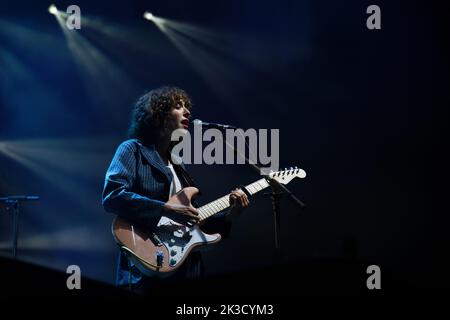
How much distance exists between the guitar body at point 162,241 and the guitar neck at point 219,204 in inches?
5.3

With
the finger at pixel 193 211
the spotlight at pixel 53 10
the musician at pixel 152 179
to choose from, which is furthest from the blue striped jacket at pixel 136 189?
the spotlight at pixel 53 10

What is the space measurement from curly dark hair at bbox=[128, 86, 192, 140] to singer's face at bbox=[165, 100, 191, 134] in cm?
3

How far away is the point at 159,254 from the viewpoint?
7.87 feet

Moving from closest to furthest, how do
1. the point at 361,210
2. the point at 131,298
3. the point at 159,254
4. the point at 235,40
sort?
1. the point at 131,298
2. the point at 159,254
3. the point at 361,210
4. the point at 235,40

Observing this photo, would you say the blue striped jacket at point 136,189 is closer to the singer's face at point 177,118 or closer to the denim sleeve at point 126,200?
the denim sleeve at point 126,200

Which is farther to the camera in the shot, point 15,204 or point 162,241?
point 15,204

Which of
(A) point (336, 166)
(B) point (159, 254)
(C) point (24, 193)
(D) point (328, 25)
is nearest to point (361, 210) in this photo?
(A) point (336, 166)

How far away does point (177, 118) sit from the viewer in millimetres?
3037

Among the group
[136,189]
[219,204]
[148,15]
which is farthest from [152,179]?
[148,15]

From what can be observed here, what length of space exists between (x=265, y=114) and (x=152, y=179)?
89.9 inches

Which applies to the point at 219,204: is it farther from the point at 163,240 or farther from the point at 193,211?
the point at 163,240

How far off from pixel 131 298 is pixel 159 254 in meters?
1.80

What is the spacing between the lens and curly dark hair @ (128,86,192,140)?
304 centimetres

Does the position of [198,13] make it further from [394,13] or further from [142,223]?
[142,223]
